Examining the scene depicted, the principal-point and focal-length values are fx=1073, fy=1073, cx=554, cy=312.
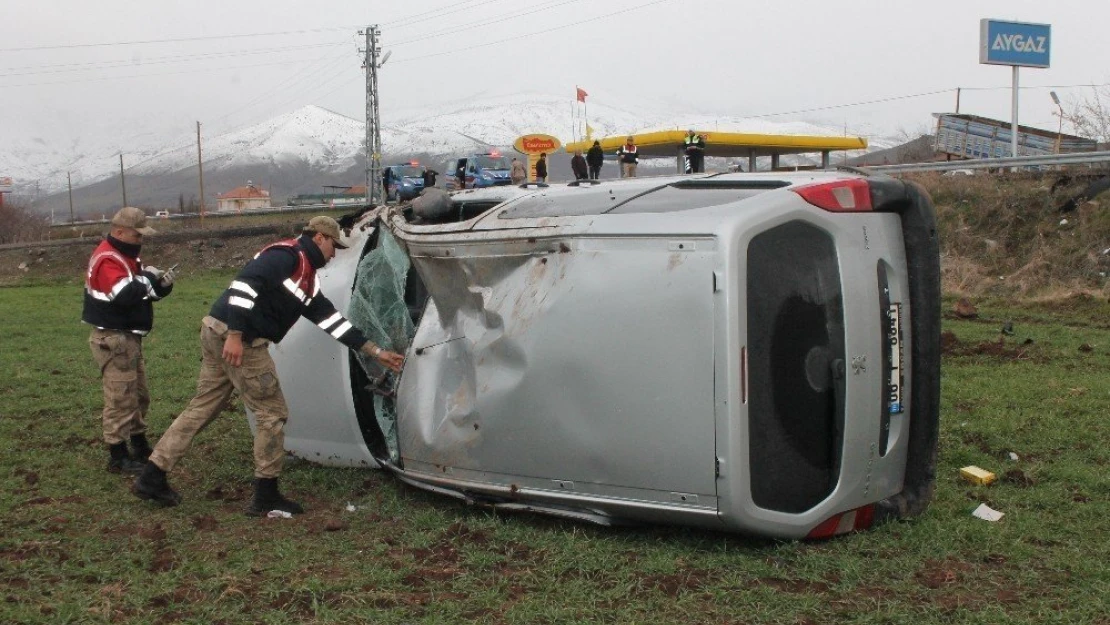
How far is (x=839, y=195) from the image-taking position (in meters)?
4.39

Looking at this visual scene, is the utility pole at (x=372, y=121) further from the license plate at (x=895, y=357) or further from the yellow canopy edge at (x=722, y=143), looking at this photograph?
the license plate at (x=895, y=357)

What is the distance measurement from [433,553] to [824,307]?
1913 millimetres

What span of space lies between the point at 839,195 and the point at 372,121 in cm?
3564

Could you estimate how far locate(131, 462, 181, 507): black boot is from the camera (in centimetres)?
548

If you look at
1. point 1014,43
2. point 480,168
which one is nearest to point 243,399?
point 480,168

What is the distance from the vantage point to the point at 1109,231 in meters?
17.5

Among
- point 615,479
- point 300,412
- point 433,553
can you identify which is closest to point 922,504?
point 615,479

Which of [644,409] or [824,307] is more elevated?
[824,307]

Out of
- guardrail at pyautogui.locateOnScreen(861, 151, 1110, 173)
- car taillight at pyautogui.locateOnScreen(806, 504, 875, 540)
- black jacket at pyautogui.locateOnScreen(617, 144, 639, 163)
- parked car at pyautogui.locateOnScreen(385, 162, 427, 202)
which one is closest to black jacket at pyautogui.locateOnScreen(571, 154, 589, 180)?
black jacket at pyautogui.locateOnScreen(617, 144, 639, 163)

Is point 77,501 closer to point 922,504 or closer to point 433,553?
point 433,553

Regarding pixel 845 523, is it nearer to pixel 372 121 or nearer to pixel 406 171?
pixel 406 171

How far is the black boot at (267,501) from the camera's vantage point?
5.32 m

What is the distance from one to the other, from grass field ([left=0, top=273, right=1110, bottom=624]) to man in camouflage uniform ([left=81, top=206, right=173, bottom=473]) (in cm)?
29

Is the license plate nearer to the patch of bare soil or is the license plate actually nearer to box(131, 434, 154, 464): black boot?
box(131, 434, 154, 464): black boot
